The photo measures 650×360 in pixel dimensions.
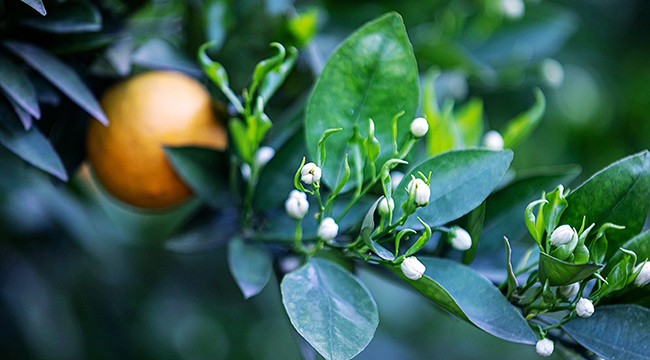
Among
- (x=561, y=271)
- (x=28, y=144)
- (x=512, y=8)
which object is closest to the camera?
(x=561, y=271)

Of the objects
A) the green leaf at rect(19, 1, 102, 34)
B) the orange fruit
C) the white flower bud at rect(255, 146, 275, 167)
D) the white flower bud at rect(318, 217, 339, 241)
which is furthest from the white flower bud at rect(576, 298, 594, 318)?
the green leaf at rect(19, 1, 102, 34)

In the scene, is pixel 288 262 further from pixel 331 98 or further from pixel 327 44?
pixel 327 44

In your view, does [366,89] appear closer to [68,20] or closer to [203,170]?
[203,170]

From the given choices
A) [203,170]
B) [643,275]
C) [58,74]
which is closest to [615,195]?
[643,275]

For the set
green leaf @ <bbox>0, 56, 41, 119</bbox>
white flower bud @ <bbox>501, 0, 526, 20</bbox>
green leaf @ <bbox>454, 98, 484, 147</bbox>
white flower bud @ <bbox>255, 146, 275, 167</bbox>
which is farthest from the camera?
white flower bud @ <bbox>501, 0, 526, 20</bbox>

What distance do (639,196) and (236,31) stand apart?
487 mm

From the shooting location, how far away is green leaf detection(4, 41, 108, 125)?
0.56m

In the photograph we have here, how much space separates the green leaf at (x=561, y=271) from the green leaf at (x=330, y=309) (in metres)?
0.15

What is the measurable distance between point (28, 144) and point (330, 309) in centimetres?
36

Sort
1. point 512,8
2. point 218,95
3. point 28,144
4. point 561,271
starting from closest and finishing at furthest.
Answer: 1. point 561,271
2. point 28,144
3. point 218,95
4. point 512,8

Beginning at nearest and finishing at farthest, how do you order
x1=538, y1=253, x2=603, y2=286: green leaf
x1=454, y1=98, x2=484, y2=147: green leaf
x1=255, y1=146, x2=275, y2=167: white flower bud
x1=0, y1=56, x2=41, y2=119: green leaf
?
x1=538, y1=253, x2=603, y2=286: green leaf
x1=0, y1=56, x2=41, y2=119: green leaf
x1=255, y1=146, x2=275, y2=167: white flower bud
x1=454, y1=98, x2=484, y2=147: green leaf

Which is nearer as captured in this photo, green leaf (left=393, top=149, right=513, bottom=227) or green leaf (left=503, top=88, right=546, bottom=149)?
green leaf (left=393, top=149, right=513, bottom=227)

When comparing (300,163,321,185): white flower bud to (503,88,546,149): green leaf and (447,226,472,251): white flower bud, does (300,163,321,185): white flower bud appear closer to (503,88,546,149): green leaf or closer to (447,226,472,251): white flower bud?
(447,226,472,251): white flower bud

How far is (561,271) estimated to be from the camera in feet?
1.42
